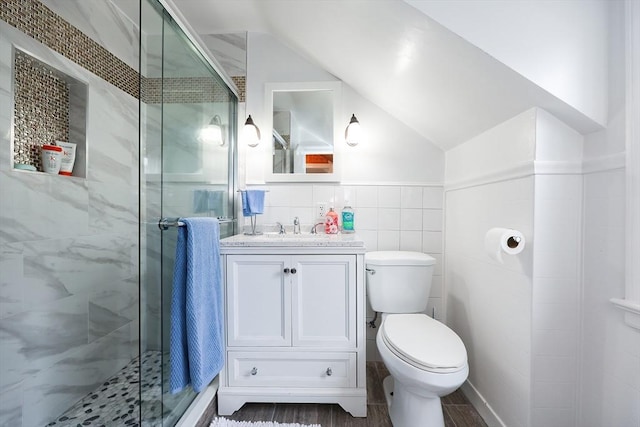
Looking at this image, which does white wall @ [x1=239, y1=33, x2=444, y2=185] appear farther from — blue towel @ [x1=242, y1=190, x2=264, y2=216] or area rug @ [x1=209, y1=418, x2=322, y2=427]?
area rug @ [x1=209, y1=418, x2=322, y2=427]

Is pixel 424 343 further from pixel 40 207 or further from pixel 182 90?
pixel 40 207

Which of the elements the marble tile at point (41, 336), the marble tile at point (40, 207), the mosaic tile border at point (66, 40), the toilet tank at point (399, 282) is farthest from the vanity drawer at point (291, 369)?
the mosaic tile border at point (66, 40)

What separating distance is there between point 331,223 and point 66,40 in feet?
5.56

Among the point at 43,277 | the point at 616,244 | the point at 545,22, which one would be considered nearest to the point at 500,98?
the point at 545,22

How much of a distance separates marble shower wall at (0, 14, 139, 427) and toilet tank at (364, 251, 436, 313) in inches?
58.8

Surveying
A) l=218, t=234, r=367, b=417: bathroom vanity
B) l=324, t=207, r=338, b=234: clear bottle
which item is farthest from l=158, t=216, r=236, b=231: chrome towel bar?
l=324, t=207, r=338, b=234: clear bottle

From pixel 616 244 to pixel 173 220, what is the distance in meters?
1.67

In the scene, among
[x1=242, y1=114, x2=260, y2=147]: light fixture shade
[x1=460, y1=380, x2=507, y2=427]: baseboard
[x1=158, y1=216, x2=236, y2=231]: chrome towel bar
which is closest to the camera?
[x1=158, y1=216, x2=236, y2=231]: chrome towel bar

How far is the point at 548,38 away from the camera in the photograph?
39.2 inches

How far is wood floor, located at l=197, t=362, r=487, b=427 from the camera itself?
1.35m

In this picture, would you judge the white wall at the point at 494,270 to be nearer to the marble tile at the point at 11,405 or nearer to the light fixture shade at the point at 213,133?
the light fixture shade at the point at 213,133

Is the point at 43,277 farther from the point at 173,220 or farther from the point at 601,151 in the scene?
the point at 601,151

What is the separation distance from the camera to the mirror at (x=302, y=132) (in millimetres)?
1878

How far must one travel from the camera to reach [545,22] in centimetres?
99
